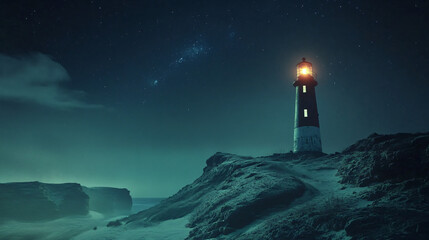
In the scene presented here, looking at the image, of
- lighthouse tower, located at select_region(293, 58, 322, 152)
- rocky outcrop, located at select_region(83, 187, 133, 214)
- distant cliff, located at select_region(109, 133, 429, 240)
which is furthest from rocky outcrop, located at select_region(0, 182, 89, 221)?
lighthouse tower, located at select_region(293, 58, 322, 152)

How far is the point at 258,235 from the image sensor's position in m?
15.9

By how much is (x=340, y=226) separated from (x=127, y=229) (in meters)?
24.8

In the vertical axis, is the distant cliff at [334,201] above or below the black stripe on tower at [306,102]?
below

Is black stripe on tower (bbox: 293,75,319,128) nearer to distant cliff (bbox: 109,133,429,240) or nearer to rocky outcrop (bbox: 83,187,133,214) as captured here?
distant cliff (bbox: 109,133,429,240)

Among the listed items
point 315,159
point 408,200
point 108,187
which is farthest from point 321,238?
point 108,187

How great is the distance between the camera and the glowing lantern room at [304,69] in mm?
38938

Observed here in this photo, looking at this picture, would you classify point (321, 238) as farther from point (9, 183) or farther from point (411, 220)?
point (9, 183)

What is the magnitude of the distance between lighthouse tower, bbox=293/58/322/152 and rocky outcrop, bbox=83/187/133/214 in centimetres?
12761

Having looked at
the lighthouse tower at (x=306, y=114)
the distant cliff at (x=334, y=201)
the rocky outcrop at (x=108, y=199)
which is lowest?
the rocky outcrop at (x=108, y=199)

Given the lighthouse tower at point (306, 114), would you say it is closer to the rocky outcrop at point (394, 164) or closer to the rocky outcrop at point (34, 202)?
the rocky outcrop at point (394, 164)

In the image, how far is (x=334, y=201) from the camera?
17.2 metres

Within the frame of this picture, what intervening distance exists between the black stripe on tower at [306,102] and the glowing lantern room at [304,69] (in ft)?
2.20

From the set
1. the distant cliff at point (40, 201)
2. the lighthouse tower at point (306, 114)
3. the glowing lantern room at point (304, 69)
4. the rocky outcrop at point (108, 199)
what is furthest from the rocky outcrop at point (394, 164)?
the rocky outcrop at point (108, 199)

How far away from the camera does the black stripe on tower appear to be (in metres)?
37.0
